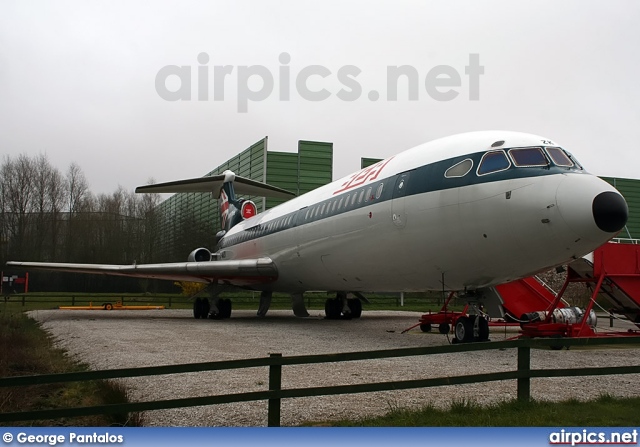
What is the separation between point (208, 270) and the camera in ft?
70.8

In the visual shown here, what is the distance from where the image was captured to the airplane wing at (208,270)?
21172 mm

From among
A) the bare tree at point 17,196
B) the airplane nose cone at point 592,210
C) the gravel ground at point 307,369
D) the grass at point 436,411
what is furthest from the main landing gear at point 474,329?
the bare tree at point 17,196

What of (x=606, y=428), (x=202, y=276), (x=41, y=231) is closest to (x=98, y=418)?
(x=606, y=428)

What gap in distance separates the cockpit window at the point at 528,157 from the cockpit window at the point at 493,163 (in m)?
0.15

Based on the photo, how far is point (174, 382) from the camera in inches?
316

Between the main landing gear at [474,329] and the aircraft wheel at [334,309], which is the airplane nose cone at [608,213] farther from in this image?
the aircraft wheel at [334,309]

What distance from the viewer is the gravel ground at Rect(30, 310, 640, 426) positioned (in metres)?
6.44

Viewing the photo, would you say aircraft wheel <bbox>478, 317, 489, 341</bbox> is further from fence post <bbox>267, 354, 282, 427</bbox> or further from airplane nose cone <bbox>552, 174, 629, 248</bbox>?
fence post <bbox>267, 354, 282, 427</bbox>

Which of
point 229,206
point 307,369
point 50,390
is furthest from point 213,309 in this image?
point 50,390

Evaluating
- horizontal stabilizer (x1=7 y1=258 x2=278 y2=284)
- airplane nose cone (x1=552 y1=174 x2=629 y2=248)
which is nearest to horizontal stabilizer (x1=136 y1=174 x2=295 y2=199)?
horizontal stabilizer (x1=7 y1=258 x2=278 y2=284)

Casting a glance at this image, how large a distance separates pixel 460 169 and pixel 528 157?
1.33 meters

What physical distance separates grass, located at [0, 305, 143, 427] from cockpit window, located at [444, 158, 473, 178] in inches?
282

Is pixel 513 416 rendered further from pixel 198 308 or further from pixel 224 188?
pixel 224 188

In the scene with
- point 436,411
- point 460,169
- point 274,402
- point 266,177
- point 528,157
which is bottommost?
point 436,411
